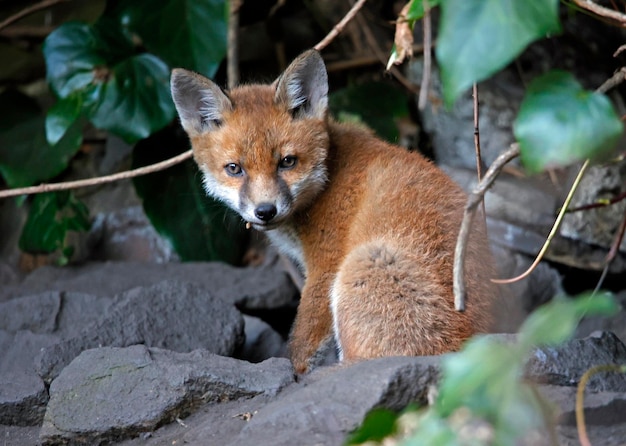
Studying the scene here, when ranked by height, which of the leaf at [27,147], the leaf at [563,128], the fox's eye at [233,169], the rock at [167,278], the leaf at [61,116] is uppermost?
the leaf at [563,128]

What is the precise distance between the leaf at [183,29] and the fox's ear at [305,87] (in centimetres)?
169

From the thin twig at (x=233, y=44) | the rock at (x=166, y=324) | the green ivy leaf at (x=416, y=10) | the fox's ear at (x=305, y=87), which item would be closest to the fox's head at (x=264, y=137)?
the fox's ear at (x=305, y=87)

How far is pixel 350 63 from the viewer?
831 cm

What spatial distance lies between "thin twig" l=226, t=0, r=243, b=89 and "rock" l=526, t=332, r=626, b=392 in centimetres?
431

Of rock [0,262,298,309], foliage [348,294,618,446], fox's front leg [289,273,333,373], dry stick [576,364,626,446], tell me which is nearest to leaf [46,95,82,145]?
rock [0,262,298,309]

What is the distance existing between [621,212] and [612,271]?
52 centimetres

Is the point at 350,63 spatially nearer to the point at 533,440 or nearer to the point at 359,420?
the point at 359,420

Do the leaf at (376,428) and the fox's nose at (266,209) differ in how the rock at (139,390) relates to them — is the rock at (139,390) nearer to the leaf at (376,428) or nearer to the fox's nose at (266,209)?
the fox's nose at (266,209)

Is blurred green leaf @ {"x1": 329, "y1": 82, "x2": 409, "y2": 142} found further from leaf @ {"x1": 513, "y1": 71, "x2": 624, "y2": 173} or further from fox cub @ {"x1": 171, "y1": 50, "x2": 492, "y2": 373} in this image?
leaf @ {"x1": 513, "y1": 71, "x2": 624, "y2": 173}

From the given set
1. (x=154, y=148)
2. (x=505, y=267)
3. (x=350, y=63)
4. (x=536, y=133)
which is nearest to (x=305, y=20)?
(x=350, y=63)

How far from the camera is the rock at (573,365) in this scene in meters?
3.68

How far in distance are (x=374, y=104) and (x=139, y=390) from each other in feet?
14.7

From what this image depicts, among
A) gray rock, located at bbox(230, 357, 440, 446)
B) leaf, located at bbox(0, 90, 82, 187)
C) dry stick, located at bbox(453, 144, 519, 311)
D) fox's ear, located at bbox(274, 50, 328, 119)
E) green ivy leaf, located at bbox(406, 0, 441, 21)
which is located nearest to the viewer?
dry stick, located at bbox(453, 144, 519, 311)

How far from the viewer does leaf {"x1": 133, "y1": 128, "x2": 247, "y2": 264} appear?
7.39 m
